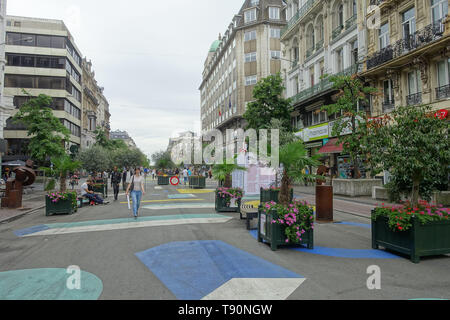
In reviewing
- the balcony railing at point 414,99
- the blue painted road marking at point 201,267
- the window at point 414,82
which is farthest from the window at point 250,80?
the blue painted road marking at point 201,267

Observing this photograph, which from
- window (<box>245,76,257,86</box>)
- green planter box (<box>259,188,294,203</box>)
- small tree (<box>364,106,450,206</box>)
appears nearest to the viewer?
small tree (<box>364,106,450,206</box>)

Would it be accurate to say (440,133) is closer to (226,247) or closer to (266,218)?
(266,218)

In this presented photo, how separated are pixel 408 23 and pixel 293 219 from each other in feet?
61.9

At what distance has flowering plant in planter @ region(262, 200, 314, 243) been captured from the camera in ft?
20.6

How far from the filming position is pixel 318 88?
27703mm

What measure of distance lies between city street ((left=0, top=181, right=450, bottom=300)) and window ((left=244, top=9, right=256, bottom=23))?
149 feet

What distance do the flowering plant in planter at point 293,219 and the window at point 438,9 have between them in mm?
16341

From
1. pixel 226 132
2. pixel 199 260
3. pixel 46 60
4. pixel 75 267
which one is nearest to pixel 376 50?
pixel 199 260

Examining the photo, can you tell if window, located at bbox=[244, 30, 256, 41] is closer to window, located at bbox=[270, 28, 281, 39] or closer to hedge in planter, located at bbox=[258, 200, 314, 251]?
window, located at bbox=[270, 28, 281, 39]

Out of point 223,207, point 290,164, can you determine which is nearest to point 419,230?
point 290,164

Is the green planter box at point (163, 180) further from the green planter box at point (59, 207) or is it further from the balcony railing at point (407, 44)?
the balcony railing at point (407, 44)

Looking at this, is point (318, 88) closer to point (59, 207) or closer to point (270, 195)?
point (270, 195)

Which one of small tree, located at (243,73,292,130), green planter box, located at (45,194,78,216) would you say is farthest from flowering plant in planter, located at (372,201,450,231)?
small tree, located at (243,73,292,130)

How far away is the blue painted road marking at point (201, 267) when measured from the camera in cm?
435
